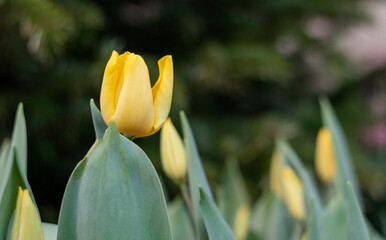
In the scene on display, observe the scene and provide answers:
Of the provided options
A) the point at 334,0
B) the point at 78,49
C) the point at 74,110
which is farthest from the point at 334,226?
the point at 334,0

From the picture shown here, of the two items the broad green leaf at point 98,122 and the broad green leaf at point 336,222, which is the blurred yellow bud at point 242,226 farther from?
the broad green leaf at point 98,122

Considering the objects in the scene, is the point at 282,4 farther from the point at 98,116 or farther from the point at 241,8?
the point at 98,116

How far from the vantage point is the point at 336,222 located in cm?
31

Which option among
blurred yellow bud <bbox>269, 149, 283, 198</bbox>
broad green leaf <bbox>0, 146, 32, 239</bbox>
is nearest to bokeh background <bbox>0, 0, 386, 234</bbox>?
blurred yellow bud <bbox>269, 149, 283, 198</bbox>

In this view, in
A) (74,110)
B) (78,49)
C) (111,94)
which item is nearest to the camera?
(111,94)

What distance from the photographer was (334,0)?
1.24 metres

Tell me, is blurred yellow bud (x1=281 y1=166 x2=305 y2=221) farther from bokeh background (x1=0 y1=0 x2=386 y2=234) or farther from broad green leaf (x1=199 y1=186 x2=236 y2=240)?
bokeh background (x1=0 y1=0 x2=386 y2=234)

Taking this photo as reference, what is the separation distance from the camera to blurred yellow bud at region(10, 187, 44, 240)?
209 mm

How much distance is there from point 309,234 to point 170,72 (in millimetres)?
133

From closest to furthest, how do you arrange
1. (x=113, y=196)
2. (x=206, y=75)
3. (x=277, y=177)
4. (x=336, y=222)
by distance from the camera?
(x=113, y=196)
(x=336, y=222)
(x=277, y=177)
(x=206, y=75)

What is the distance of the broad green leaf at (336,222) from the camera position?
1.01ft

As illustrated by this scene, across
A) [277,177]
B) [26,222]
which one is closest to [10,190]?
[26,222]

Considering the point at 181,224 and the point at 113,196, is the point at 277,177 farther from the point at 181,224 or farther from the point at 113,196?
the point at 113,196

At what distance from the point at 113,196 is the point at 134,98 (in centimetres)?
4
